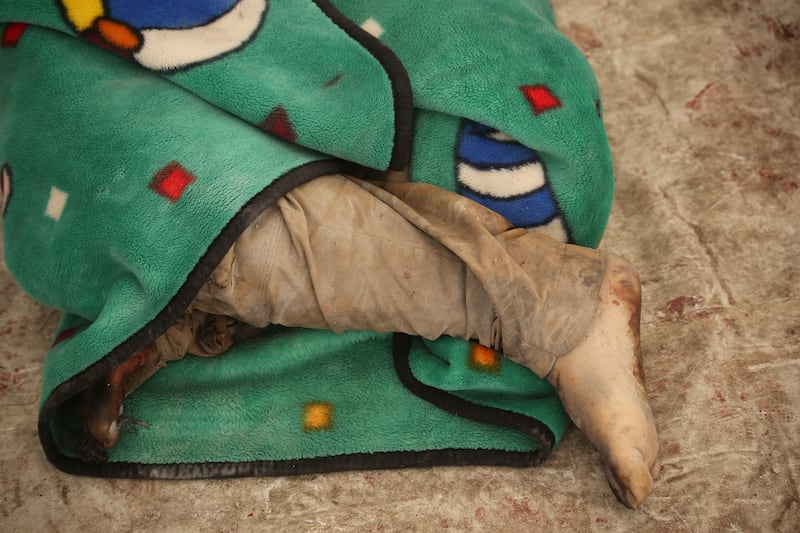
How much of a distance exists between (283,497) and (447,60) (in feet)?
2.18

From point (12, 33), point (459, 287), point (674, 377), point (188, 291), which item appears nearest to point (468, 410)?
point (459, 287)

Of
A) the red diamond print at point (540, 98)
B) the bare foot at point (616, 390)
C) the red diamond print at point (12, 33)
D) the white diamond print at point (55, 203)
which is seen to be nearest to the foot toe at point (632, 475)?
the bare foot at point (616, 390)

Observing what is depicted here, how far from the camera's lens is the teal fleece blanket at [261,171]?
3.64 feet

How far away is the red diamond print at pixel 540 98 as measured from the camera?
3.92 feet

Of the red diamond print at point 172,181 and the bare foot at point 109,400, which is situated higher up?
the red diamond print at point 172,181

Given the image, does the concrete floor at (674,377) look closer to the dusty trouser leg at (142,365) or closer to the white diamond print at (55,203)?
the dusty trouser leg at (142,365)

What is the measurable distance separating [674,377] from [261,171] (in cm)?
68

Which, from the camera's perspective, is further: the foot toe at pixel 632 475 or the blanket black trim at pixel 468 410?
the blanket black trim at pixel 468 410

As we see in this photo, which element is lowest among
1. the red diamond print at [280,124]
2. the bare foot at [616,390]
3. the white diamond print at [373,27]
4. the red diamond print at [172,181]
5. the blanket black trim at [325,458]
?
the blanket black trim at [325,458]

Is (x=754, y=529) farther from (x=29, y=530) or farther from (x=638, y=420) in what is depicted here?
(x=29, y=530)

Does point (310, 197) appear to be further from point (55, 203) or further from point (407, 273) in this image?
point (55, 203)

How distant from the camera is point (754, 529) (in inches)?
43.4

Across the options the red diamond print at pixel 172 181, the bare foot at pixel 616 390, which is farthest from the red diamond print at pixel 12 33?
the bare foot at pixel 616 390

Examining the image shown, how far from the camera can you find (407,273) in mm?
1127
